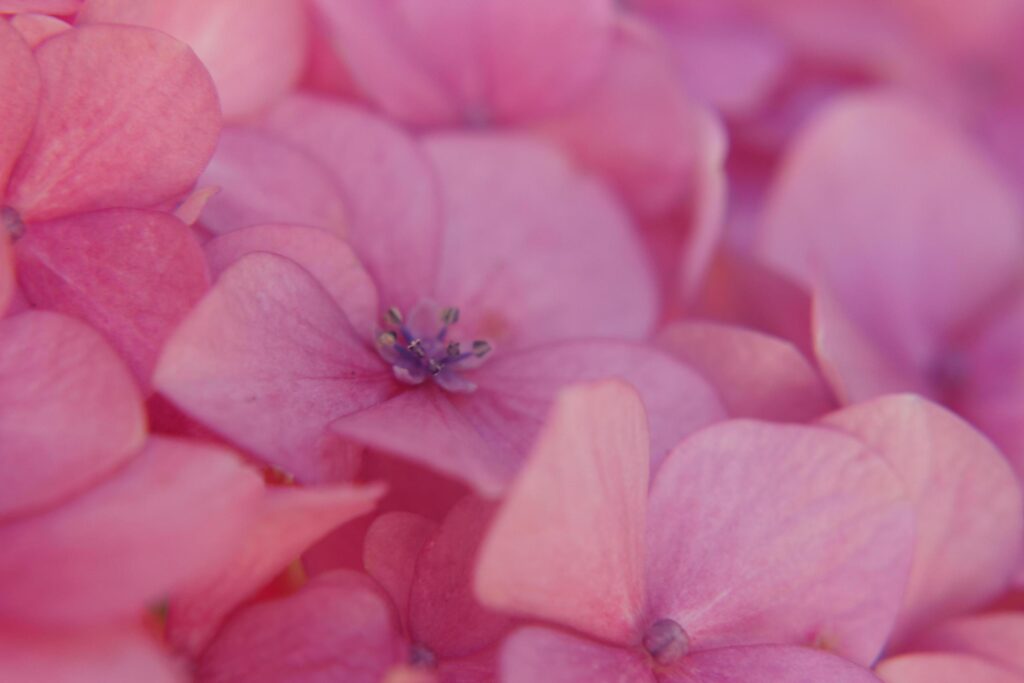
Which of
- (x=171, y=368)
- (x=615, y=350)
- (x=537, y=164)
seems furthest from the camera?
(x=537, y=164)

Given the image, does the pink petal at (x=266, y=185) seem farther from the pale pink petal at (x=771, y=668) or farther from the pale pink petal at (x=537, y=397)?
the pale pink petal at (x=771, y=668)

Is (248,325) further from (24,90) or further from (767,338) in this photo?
(767,338)

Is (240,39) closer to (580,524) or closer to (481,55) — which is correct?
(481,55)

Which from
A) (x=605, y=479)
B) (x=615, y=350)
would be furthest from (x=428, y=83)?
(x=605, y=479)

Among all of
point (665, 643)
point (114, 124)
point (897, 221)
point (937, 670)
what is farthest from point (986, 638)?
point (114, 124)

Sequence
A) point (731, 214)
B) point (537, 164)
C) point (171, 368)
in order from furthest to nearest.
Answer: point (731, 214) < point (537, 164) < point (171, 368)

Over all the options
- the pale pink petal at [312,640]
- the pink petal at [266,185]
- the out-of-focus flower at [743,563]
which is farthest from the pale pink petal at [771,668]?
the pink petal at [266,185]
